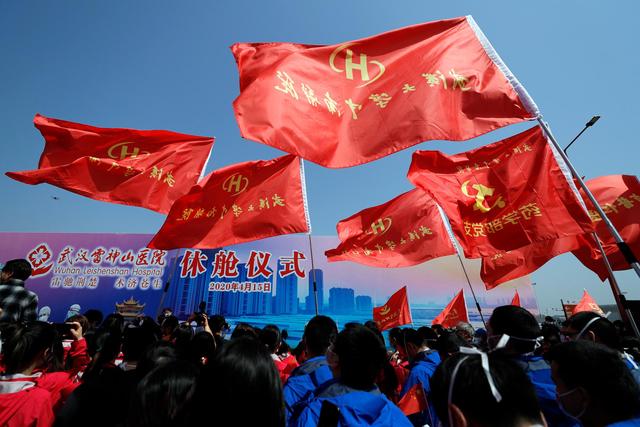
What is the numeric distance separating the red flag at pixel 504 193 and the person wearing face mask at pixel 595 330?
941 millimetres

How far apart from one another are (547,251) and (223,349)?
5663 mm

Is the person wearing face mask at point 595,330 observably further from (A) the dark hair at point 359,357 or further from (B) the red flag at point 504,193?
(A) the dark hair at point 359,357

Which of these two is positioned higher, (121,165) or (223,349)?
(121,165)

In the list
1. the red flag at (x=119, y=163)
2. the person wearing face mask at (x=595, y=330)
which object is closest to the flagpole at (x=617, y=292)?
the person wearing face mask at (x=595, y=330)

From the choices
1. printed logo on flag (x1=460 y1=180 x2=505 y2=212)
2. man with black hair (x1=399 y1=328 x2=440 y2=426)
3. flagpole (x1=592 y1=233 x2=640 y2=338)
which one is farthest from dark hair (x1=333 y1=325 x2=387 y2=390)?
printed logo on flag (x1=460 y1=180 x2=505 y2=212)

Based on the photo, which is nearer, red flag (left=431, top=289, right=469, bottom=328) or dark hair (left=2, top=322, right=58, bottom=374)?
dark hair (left=2, top=322, right=58, bottom=374)

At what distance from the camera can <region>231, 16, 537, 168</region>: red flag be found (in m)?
3.00

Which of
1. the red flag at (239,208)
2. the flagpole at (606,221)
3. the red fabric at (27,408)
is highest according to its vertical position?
the red flag at (239,208)

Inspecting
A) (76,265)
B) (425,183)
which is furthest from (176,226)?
(76,265)

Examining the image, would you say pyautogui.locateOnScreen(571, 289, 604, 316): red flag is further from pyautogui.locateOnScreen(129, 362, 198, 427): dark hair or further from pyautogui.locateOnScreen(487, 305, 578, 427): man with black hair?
pyautogui.locateOnScreen(129, 362, 198, 427): dark hair

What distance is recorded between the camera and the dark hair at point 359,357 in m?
1.88

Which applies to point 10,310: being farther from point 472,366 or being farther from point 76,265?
point 76,265

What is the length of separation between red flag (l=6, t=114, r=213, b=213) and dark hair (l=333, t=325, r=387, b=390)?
4059 mm

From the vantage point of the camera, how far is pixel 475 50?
3336 millimetres
